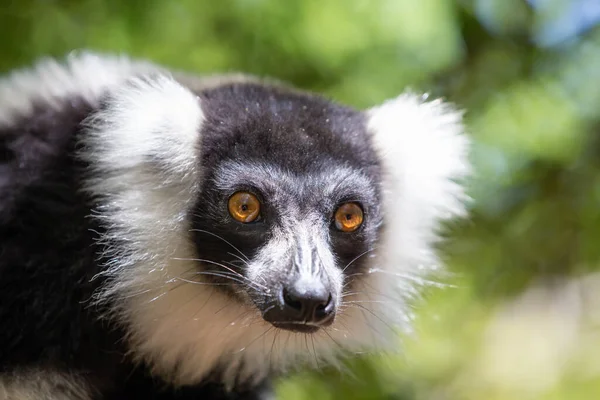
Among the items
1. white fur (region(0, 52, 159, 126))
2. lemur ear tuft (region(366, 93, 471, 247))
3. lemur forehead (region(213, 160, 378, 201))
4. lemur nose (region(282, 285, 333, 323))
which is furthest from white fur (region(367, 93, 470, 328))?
white fur (region(0, 52, 159, 126))

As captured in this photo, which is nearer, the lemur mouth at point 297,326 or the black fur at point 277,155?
the lemur mouth at point 297,326

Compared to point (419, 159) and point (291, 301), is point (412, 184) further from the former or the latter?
point (291, 301)

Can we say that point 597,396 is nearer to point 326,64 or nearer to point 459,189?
point 459,189

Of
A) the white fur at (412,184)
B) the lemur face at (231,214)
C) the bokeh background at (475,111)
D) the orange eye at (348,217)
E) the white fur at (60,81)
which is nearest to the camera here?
the lemur face at (231,214)

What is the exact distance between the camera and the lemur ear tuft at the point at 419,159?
278 cm

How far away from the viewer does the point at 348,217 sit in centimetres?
250

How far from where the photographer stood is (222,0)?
3.61 metres

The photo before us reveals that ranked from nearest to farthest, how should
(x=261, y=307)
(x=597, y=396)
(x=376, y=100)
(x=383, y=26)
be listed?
(x=261, y=307) < (x=597, y=396) < (x=383, y=26) < (x=376, y=100)

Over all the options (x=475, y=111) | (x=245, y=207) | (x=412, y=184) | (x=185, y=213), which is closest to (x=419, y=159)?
(x=412, y=184)

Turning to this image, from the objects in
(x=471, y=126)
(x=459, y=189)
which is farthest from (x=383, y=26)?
(x=459, y=189)

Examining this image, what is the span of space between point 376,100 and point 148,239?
1.73 metres

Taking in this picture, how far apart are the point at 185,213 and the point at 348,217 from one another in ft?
1.87

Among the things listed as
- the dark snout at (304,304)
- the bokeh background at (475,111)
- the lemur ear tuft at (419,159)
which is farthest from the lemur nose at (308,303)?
the bokeh background at (475,111)

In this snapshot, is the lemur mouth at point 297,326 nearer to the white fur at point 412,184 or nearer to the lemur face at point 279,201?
the lemur face at point 279,201
